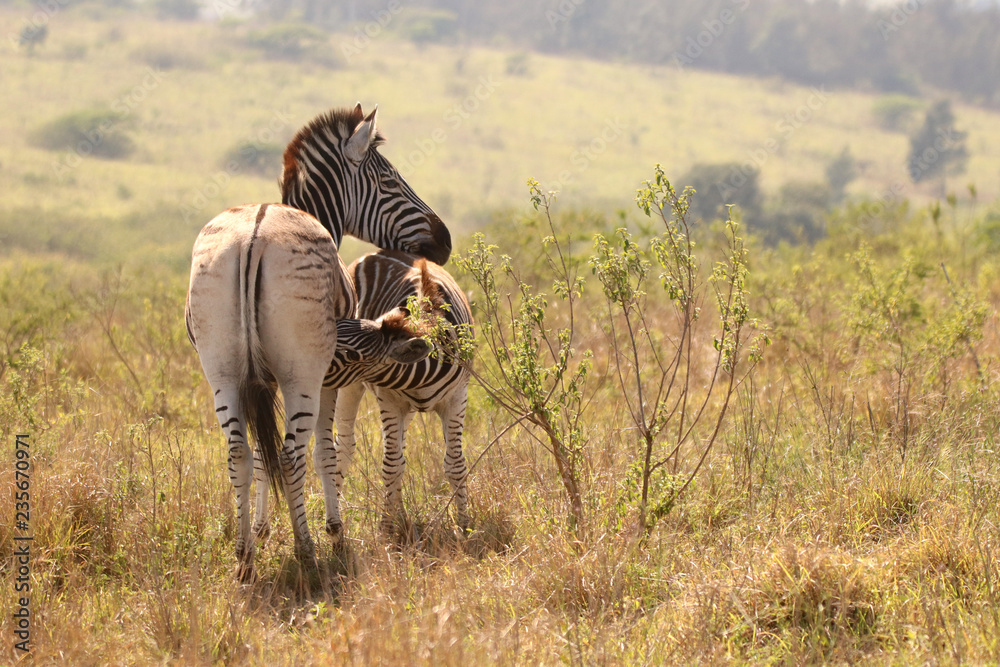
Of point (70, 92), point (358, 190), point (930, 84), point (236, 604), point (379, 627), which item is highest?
point (930, 84)

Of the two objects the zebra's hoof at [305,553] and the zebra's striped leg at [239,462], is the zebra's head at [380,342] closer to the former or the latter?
the zebra's striped leg at [239,462]

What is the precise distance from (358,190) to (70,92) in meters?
49.3

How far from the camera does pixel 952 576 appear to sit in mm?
3326

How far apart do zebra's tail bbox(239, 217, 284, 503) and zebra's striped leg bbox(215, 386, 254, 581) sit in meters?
0.05

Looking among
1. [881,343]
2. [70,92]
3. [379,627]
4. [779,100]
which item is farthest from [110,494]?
[779,100]

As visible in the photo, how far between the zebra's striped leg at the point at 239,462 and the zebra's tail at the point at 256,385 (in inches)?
1.9

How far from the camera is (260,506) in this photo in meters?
4.32

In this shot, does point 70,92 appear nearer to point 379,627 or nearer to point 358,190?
point 358,190

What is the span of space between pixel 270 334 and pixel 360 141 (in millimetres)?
1875

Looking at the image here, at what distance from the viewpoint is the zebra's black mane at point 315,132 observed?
504cm

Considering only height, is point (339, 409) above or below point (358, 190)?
below

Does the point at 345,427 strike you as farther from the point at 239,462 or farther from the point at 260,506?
the point at 239,462

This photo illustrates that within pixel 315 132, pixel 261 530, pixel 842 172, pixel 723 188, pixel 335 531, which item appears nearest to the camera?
pixel 261 530

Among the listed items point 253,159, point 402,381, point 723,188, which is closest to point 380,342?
point 402,381
